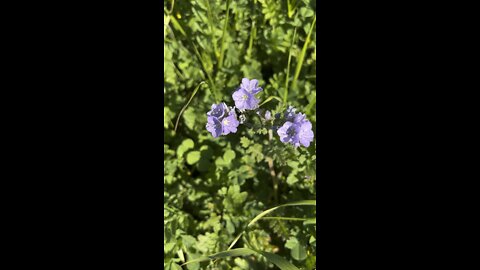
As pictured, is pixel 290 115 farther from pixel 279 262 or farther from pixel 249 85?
pixel 279 262

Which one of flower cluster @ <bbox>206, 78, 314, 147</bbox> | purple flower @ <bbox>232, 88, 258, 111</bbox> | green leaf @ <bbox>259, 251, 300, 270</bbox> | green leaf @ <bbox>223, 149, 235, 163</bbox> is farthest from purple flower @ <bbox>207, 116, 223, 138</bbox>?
green leaf @ <bbox>259, 251, 300, 270</bbox>

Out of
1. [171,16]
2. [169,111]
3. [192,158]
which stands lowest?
[192,158]

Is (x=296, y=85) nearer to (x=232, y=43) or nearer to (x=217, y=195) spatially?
(x=232, y=43)

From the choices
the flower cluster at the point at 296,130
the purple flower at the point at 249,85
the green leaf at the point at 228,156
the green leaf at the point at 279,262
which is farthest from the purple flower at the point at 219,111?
the green leaf at the point at 279,262

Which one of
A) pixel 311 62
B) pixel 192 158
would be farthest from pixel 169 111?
pixel 311 62

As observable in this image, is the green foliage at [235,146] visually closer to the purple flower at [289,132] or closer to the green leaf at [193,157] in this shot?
the green leaf at [193,157]
